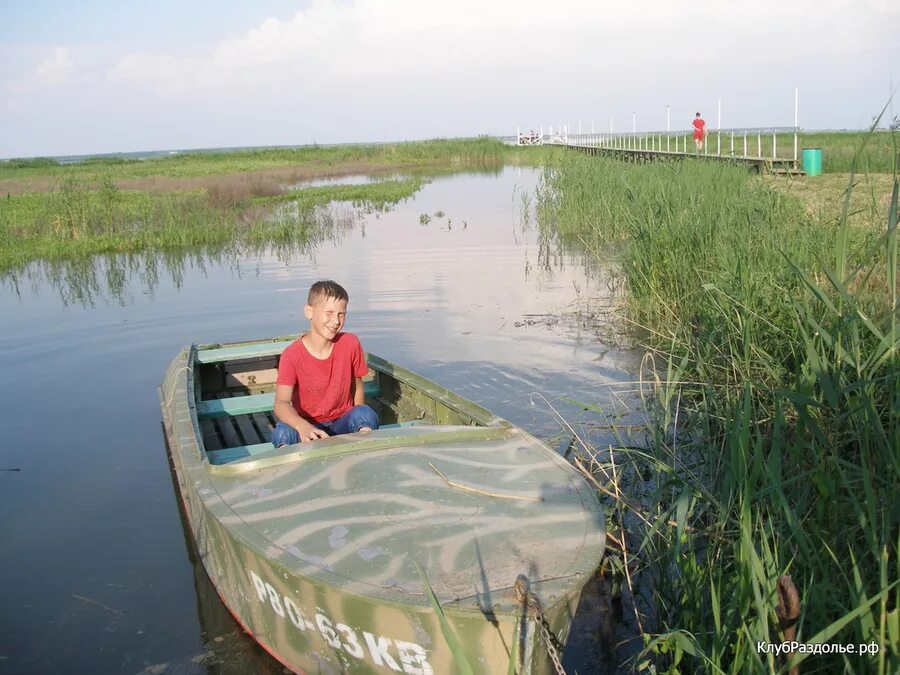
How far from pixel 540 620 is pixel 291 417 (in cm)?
234

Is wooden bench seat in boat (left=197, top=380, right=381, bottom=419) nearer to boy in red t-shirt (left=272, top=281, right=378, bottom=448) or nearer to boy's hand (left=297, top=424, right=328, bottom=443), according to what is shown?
boy in red t-shirt (left=272, top=281, right=378, bottom=448)

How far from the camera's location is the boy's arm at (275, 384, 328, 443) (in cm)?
442

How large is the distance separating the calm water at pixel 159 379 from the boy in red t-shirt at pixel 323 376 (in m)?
1.14

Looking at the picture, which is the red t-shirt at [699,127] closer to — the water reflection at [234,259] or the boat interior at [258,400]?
the water reflection at [234,259]

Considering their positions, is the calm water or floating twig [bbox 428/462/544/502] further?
the calm water

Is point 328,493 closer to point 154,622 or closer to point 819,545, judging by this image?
point 154,622

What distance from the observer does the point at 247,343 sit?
711 centimetres

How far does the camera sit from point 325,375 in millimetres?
4949

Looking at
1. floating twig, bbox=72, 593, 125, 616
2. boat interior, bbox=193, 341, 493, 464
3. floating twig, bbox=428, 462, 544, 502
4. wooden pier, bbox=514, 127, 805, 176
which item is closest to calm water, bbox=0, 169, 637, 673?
floating twig, bbox=72, 593, 125, 616

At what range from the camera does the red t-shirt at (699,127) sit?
2720 centimetres

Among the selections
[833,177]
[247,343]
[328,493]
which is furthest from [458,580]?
[833,177]

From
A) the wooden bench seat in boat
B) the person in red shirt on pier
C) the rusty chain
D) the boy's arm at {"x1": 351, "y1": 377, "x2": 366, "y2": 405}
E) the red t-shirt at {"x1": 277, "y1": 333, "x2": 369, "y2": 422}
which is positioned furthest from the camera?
the person in red shirt on pier

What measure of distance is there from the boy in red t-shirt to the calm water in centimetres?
114

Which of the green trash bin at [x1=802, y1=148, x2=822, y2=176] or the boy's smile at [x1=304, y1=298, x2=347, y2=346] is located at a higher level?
the green trash bin at [x1=802, y1=148, x2=822, y2=176]
